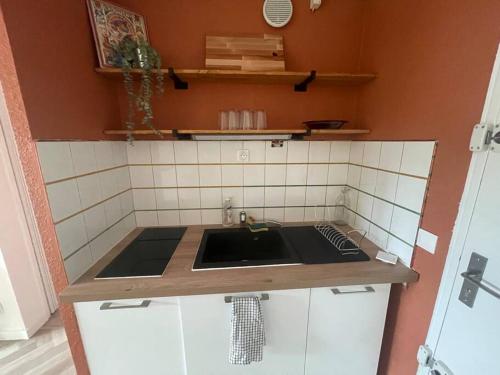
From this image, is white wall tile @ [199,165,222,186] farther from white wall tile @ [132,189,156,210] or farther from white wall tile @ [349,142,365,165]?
white wall tile @ [349,142,365,165]

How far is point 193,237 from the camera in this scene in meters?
1.31

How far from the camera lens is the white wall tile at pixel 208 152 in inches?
53.5

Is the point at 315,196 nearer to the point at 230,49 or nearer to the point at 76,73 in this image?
the point at 230,49

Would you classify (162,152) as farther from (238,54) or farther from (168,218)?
(238,54)

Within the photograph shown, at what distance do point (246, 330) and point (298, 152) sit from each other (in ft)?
3.49

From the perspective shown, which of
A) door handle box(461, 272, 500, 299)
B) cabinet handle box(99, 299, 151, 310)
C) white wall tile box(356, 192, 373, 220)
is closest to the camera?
door handle box(461, 272, 500, 299)

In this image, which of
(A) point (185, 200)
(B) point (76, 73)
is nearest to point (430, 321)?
(A) point (185, 200)

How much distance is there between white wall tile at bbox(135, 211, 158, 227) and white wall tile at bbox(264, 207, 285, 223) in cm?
78

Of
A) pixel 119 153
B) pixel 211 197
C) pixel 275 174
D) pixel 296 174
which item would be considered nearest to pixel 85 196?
pixel 119 153

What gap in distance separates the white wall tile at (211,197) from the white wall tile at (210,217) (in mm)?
45

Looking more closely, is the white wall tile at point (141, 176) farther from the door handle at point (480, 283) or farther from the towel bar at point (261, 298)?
the door handle at point (480, 283)

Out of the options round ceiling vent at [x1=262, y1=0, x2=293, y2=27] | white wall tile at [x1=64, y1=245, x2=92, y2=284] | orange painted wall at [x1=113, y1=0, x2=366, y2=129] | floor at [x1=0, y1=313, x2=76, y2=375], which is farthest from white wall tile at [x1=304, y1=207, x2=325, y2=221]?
floor at [x1=0, y1=313, x2=76, y2=375]

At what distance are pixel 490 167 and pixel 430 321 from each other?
25.9 inches

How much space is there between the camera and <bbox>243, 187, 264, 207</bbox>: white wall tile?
1.46 meters
